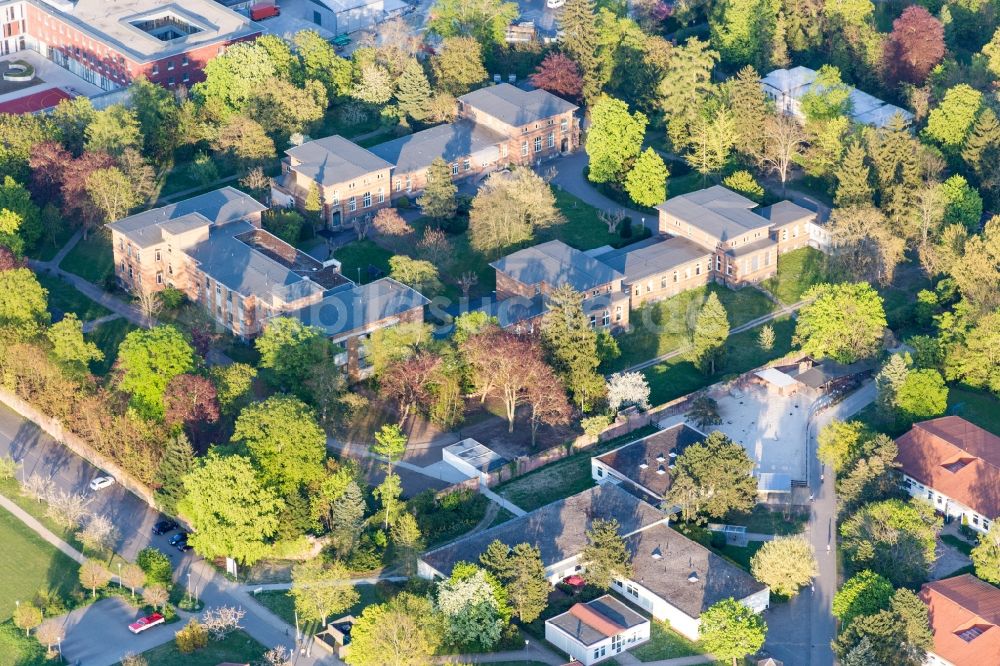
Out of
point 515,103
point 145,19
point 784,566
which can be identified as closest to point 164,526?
point 784,566

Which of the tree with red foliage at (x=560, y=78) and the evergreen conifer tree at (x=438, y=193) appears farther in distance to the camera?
the tree with red foliage at (x=560, y=78)

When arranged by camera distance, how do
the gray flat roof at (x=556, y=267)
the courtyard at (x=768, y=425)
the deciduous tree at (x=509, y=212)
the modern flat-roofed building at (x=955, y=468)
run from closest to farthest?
the modern flat-roofed building at (x=955, y=468) → the courtyard at (x=768, y=425) → the gray flat roof at (x=556, y=267) → the deciduous tree at (x=509, y=212)

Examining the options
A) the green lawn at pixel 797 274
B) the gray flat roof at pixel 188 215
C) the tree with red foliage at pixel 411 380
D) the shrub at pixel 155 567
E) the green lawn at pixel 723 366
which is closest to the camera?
the shrub at pixel 155 567

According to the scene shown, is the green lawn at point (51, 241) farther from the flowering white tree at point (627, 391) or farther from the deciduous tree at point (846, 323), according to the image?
the deciduous tree at point (846, 323)

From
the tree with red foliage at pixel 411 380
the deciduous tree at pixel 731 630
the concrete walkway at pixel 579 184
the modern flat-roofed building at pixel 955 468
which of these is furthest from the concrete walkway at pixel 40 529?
the concrete walkway at pixel 579 184

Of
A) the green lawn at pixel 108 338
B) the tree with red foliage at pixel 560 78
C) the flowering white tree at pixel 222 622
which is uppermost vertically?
the tree with red foliage at pixel 560 78

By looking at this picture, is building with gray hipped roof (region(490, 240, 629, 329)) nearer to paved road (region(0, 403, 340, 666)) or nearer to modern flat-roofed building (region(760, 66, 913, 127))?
paved road (region(0, 403, 340, 666))

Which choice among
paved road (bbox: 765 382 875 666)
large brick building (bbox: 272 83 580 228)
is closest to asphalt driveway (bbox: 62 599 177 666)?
paved road (bbox: 765 382 875 666)

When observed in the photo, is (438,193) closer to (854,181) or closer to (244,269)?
(244,269)
